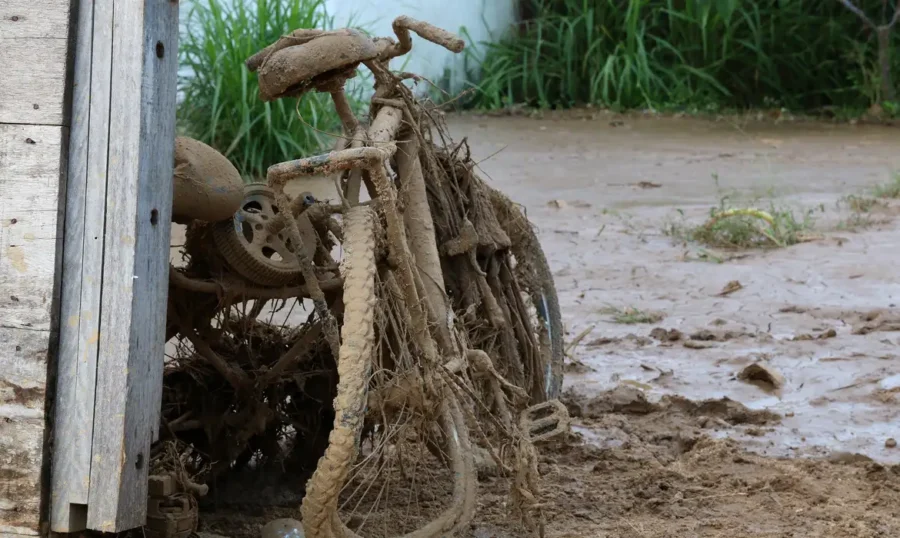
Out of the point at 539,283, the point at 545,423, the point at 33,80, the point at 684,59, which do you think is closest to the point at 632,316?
the point at 539,283

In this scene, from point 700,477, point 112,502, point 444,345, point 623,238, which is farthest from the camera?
point 623,238

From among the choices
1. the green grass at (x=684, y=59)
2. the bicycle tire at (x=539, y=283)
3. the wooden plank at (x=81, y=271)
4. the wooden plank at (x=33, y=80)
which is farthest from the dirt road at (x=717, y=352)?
the green grass at (x=684, y=59)

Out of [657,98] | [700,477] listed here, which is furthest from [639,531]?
[657,98]

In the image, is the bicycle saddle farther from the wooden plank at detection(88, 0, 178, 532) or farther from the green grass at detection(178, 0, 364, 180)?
the green grass at detection(178, 0, 364, 180)

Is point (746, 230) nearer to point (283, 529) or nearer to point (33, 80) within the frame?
point (283, 529)

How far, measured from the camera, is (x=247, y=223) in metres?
2.91

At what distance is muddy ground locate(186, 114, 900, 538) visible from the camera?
124 inches

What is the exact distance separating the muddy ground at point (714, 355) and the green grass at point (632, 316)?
0.11ft

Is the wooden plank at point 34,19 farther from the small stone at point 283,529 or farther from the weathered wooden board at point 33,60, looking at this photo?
the small stone at point 283,529

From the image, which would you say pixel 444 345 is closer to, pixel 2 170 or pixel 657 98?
pixel 2 170

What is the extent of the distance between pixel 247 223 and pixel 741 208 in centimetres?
449

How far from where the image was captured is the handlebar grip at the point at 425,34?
9.36 feet

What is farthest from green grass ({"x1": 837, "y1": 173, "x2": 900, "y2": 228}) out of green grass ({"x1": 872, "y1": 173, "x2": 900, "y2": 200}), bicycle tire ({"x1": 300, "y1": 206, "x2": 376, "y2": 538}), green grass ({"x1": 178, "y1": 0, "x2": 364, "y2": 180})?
bicycle tire ({"x1": 300, "y1": 206, "x2": 376, "y2": 538})

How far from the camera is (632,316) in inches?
203
